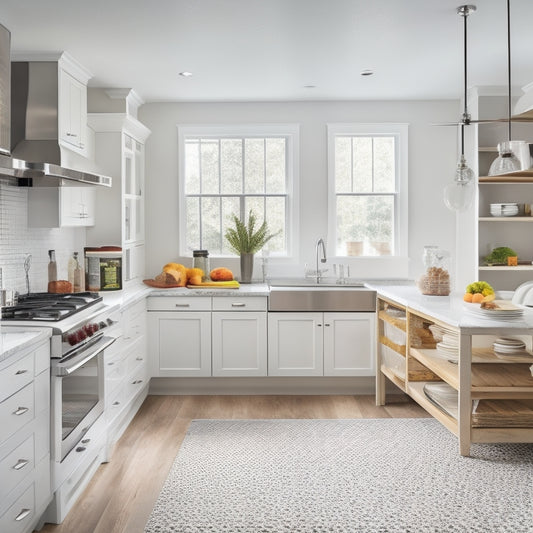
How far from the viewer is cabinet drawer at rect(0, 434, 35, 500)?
214cm

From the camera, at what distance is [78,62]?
13.3ft

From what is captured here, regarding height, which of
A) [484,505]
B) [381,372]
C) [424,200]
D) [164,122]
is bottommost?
[484,505]

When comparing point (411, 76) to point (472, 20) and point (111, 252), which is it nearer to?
point (472, 20)

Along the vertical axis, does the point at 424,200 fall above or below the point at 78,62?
below

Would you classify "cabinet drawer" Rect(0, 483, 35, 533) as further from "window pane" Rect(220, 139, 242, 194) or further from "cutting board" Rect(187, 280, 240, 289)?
"window pane" Rect(220, 139, 242, 194)

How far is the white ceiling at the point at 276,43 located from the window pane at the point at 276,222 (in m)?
1.02

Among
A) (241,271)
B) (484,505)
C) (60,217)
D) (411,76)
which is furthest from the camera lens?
(241,271)

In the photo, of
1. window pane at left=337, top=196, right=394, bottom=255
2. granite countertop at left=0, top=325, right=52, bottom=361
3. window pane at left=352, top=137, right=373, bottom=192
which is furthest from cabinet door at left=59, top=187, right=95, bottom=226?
window pane at left=352, top=137, right=373, bottom=192

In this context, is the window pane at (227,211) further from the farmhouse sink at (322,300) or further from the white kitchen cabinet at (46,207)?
the white kitchen cabinet at (46,207)

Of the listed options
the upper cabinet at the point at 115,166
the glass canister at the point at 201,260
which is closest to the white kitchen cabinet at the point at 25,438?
the upper cabinet at the point at 115,166

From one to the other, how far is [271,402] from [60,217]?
2180 mm

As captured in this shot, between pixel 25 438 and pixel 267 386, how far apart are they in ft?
9.14

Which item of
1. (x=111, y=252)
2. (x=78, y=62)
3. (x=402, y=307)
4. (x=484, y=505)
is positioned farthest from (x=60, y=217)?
(x=484, y=505)

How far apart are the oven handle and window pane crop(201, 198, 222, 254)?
2295 millimetres
